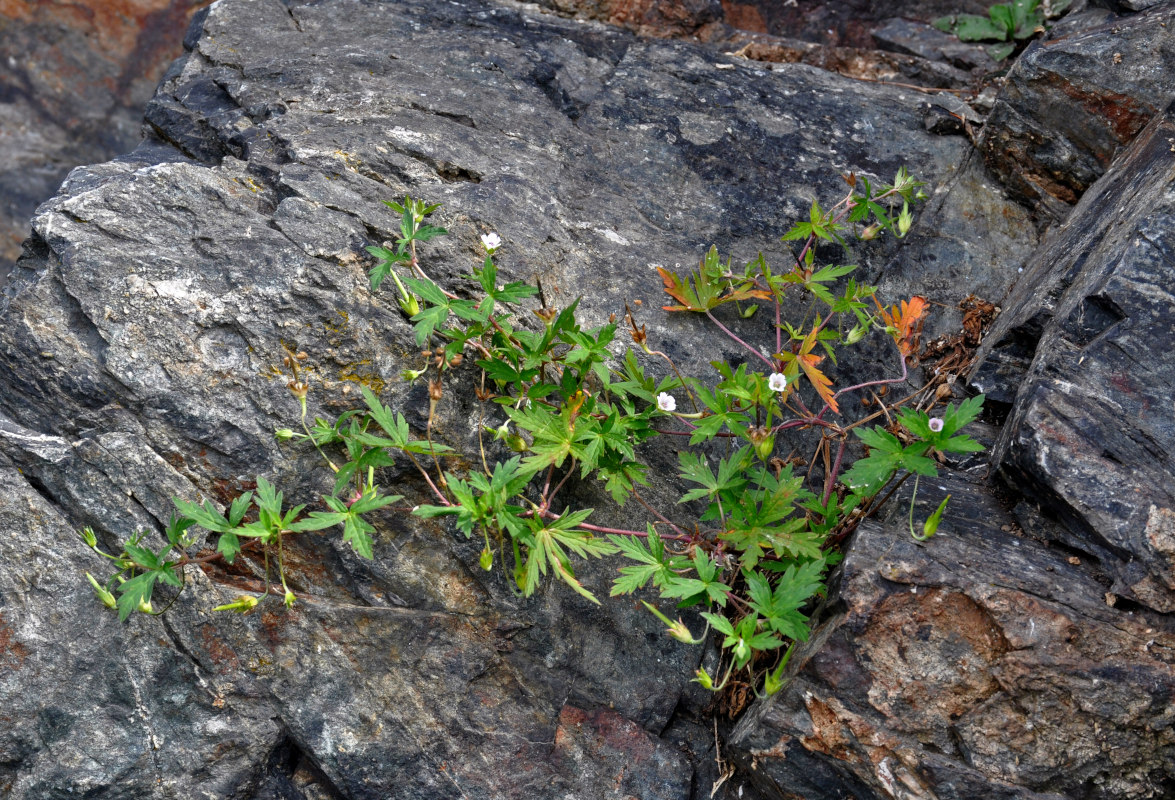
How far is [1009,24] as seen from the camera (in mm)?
4434

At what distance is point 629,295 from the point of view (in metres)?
3.26

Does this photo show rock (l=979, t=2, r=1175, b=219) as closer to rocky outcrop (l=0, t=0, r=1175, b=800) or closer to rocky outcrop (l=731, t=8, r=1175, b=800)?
rocky outcrop (l=0, t=0, r=1175, b=800)

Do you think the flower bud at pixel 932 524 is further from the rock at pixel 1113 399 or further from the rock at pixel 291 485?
the rock at pixel 291 485

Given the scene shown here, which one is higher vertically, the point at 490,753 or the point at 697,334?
the point at 697,334

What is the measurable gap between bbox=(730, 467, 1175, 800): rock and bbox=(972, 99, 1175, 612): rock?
0.15 meters

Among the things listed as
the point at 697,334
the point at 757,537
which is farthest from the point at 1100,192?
the point at 757,537

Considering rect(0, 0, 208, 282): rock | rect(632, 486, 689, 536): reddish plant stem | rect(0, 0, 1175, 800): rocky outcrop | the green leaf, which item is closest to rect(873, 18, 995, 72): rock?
rect(0, 0, 1175, 800): rocky outcrop

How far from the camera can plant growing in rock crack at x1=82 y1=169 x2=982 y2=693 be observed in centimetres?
252

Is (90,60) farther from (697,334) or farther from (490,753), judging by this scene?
(490,753)

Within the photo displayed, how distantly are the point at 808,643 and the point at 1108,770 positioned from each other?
2.68ft

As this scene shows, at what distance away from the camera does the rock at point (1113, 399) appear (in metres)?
2.45

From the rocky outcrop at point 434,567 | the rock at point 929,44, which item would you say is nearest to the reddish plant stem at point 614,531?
the rocky outcrop at point 434,567

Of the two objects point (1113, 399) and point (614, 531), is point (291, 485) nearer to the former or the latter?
point (614, 531)

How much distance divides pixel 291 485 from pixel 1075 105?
11.0ft
